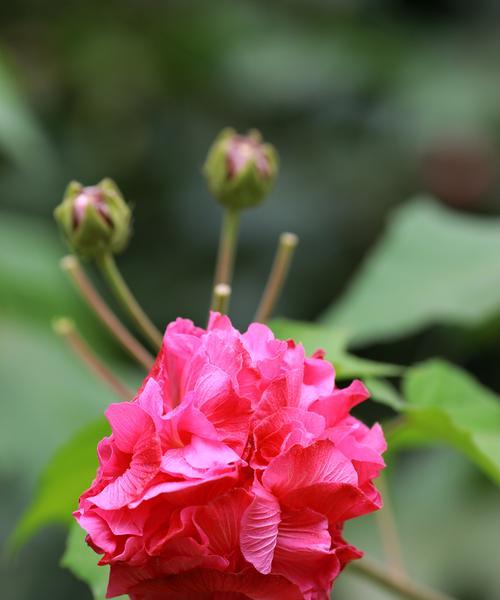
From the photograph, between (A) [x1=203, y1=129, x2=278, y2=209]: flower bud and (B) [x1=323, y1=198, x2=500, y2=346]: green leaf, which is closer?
(A) [x1=203, y1=129, x2=278, y2=209]: flower bud

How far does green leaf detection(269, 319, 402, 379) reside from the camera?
110 centimetres

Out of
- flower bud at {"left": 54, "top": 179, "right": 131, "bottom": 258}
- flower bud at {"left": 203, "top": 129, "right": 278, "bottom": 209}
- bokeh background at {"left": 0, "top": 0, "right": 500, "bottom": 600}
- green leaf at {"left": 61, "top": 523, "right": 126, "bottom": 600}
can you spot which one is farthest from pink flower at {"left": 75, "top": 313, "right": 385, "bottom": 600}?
bokeh background at {"left": 0, "top": 0, "right": 500, "bottom": 600}

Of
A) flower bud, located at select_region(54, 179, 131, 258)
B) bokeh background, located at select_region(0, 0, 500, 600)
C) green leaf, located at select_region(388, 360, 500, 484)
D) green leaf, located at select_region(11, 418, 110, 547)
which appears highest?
bokeh background, located at select_region(0, 0, 500, 600)

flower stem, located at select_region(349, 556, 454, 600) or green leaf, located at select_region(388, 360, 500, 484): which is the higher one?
green leaf, located at select_region(388, 360, 500, 484)

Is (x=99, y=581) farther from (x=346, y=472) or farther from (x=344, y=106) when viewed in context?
(x=344, y=106)

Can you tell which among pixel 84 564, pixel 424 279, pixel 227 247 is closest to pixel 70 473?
pixel 84 564

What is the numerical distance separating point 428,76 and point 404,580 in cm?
224

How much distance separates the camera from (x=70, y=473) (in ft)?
3.78

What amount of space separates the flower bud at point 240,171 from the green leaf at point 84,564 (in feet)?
1.55

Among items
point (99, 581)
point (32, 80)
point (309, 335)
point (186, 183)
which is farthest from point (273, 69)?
point (99, 581)

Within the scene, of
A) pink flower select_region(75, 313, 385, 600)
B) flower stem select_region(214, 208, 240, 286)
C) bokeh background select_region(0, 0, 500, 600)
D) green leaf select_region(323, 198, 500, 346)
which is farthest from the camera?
bokeh background select_region(0, 0, 500, 600)

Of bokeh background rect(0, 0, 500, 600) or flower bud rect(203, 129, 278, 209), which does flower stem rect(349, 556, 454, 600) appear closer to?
flower bud rect(203, 129, 278, 209)

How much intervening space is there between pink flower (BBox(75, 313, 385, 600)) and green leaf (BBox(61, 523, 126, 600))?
178mm

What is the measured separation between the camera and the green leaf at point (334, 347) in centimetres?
110
